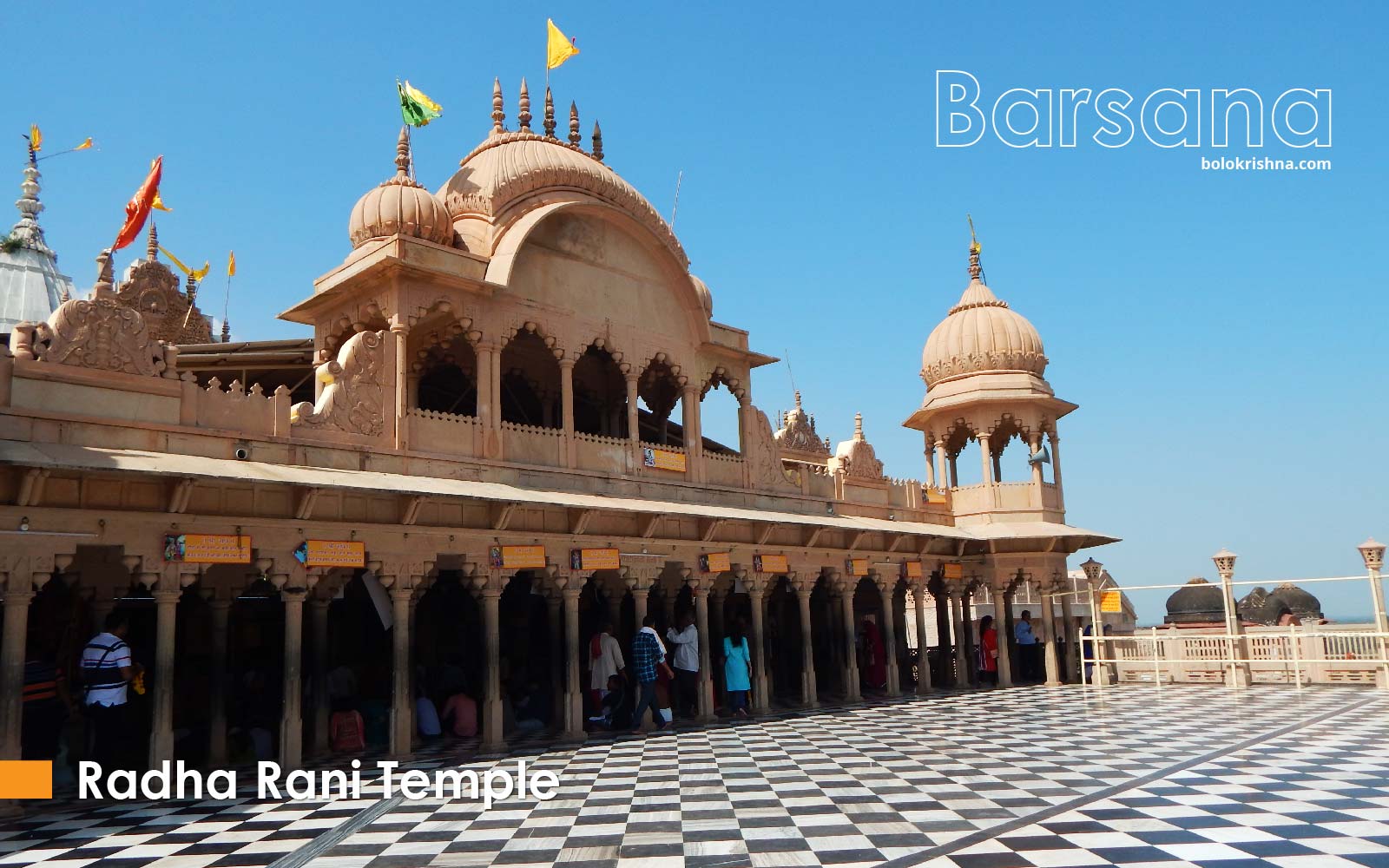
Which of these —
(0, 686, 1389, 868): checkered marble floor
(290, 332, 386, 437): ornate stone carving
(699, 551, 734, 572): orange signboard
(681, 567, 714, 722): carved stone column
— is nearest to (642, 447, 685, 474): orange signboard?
(699, 551, 734, 572): orange signboard

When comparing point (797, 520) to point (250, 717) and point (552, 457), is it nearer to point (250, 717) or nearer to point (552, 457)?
point (552, 457)

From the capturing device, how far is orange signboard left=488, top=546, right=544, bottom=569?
1230 centimetres

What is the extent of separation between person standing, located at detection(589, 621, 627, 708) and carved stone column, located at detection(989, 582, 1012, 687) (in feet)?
30.6

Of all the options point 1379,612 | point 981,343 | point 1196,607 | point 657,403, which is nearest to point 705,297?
point 657,403

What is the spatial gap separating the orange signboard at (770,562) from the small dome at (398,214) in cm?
A: 663

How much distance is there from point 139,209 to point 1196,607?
26086 millimetres

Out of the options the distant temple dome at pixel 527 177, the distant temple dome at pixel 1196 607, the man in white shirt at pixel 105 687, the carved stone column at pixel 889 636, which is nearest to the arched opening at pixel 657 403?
the distant temple dome at pixel 527 177

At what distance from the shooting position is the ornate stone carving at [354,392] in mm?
11188

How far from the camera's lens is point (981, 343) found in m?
21.0

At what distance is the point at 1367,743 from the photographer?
10.1m

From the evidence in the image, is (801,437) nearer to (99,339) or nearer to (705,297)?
(705,297)

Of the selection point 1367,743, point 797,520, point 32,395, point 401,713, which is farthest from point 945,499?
point 32,395

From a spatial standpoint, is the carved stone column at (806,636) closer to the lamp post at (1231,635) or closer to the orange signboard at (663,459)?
the orange signboard at (663,459)

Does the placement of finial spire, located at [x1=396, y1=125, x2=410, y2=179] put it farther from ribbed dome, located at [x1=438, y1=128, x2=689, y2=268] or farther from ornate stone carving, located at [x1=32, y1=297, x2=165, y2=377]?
ornate stone carving, located at [x1=32, y1=297, x2=165, y2=377]
